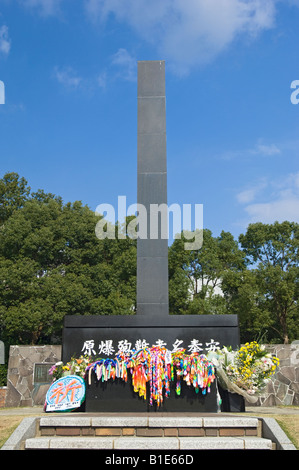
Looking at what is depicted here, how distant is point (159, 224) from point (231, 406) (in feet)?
14.3

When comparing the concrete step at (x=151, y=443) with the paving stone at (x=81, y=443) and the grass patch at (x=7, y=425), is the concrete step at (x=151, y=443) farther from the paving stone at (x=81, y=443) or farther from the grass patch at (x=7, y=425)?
the grass patch at (x=7, y=425)

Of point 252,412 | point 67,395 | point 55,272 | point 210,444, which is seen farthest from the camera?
point 55,272

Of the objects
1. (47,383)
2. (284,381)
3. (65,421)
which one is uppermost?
(65,421)

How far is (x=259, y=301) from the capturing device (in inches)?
963

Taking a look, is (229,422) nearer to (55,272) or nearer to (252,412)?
(252,412)

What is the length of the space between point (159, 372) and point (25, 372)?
35.2 feet

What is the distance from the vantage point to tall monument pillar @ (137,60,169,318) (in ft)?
33.8

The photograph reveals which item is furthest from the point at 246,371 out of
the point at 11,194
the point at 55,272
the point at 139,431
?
the point at 11,194

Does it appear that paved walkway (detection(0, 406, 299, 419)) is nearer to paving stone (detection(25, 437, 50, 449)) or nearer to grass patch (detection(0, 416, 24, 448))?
grass patch (detection(0, 416, 24, 448))

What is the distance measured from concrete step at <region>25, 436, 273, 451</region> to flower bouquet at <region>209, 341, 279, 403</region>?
1.74 metres

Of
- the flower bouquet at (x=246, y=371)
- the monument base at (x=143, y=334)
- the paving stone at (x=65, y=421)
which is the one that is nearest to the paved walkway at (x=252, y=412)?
the flower bouquet at (x=246, y=371)

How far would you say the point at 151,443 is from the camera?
→ 5.45 meters

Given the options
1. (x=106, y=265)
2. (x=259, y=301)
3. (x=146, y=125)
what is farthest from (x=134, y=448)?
(x=259, y=301)

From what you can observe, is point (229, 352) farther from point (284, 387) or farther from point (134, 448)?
point (284, 387)
